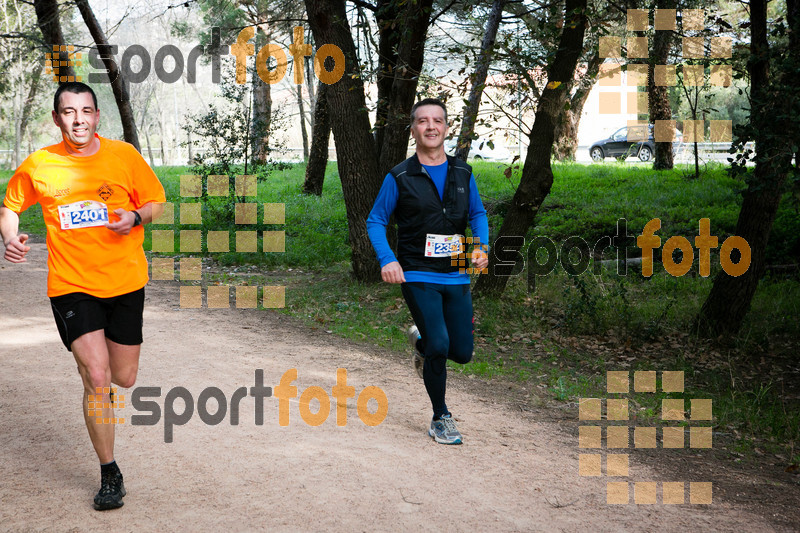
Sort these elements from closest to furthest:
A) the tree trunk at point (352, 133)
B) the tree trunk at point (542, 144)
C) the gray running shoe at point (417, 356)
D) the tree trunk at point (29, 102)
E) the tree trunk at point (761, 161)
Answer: the gray running shoe at point (417, 356), the tree trunk at point (761, 161), the tree trunk at point (542, 144), the tree trunk at point (352, 133), the tree trunk at point (29, 102)

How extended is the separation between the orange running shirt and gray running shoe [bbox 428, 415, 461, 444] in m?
2.33

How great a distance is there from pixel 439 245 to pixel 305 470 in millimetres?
1719

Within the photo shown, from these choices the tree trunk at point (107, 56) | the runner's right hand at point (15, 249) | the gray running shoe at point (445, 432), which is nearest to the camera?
the runner's right hand at point (15, 249)

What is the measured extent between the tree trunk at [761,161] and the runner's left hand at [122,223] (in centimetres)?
568

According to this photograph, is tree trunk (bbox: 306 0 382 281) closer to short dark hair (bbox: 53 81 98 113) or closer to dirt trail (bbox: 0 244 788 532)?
dirt trail (bbox: 0 244 788 532)

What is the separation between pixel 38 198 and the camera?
398 centimetres

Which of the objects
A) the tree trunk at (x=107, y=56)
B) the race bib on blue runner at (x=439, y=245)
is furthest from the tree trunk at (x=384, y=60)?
the tree trunk at (x=107, y=56)

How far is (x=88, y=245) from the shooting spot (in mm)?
3947

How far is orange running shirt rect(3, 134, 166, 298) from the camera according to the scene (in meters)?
3.92

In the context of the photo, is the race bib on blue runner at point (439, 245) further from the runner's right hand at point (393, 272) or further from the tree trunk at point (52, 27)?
the tree trunk at point (52, 27)

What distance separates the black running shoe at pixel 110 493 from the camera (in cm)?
393

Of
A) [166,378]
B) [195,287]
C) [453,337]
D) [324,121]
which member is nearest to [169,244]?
[195,287]

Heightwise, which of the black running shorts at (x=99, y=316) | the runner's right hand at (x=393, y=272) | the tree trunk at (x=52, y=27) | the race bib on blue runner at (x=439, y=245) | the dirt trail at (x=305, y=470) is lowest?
the dirt trail at (x=305, y=470)

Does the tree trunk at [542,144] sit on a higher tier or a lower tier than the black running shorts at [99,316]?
higher
